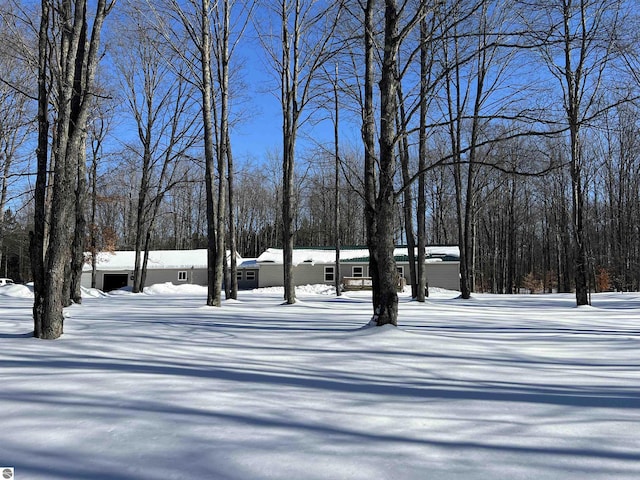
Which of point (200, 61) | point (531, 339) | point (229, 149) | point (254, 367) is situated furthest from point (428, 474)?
point (229, 149)

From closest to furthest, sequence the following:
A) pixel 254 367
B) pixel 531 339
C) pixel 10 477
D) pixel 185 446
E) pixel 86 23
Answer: pixel 10 477 < pixel 185 446 < pixel 254 367 < pixel 531 339 < pixel 86 23

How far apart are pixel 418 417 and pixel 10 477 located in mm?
2331

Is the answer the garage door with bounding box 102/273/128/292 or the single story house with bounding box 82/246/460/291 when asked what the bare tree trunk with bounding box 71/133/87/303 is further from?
the garage door with bounding box 102/273/128/292

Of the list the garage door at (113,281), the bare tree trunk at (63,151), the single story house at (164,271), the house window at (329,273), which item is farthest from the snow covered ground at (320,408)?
the garage door at (113,281)

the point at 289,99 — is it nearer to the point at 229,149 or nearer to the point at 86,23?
the point at 229,149

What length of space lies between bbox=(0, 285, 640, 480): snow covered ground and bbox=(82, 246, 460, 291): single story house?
2698 cm

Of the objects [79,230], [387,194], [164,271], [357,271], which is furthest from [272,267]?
[387,194]

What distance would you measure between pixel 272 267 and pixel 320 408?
3231 cm

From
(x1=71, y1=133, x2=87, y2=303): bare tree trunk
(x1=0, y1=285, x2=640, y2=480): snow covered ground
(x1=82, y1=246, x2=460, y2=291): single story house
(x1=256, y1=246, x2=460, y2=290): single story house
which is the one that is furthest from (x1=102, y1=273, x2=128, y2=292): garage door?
(x1=0, y1=285, x2=640, y2=480): snow covered ground

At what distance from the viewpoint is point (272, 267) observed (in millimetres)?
35500

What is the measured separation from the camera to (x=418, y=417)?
3209mm

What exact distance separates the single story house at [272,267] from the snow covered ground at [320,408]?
26981mm

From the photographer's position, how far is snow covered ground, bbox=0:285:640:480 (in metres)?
2.44

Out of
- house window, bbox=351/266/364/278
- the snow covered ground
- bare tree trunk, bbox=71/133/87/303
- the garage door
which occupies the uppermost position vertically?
bare tree trunk, bbox=71/133/87/303
